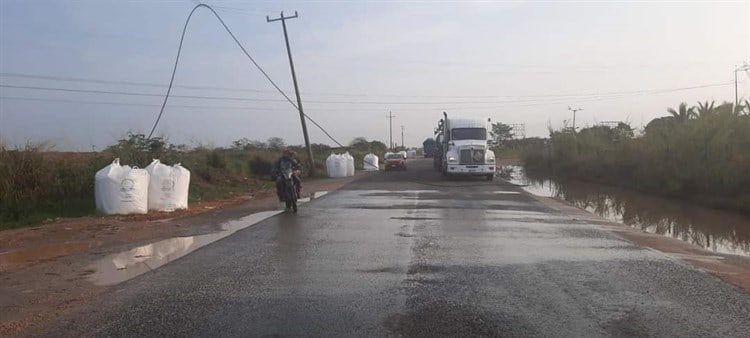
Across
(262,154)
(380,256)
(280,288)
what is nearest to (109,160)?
(380,256)

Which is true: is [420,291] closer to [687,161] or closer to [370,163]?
[687,161]

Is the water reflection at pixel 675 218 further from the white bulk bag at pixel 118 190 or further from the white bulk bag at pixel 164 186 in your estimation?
the white bulk bag at pixel 118 190

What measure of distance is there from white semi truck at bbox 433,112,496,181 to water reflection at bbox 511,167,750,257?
819 centimetres

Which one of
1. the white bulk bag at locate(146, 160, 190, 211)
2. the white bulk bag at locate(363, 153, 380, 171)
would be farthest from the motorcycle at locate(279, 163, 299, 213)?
the white bulk bag at locate(363, 153, 380, 171)

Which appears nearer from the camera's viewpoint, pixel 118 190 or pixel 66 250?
pixel 66 250

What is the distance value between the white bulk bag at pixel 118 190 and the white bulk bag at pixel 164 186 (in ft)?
2.67

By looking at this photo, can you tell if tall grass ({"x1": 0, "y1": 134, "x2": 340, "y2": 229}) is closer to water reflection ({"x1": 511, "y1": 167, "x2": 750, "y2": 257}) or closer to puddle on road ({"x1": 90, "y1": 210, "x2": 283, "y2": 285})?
puddle on road ({"x1": 90, "y1": 210, "x2": 283, "y2": 285})

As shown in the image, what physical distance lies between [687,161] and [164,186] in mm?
18929

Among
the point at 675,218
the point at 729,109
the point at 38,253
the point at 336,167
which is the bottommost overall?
the point at 675,218

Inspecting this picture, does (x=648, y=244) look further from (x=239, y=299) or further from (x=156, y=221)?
(x=156, y=221)

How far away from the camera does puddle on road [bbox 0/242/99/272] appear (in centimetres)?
1070

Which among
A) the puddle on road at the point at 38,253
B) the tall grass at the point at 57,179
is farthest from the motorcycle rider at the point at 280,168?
the puddle on road at the point at 38,253

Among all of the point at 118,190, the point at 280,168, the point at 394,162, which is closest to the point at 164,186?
the point at 118,190

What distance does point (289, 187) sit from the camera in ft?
58.9
